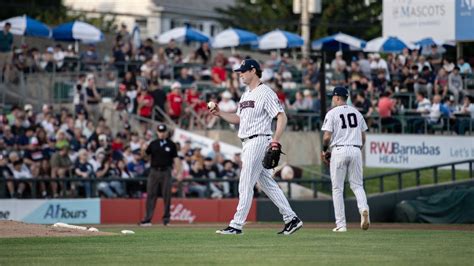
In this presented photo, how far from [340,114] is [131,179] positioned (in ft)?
33.4

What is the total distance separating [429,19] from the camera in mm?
35531

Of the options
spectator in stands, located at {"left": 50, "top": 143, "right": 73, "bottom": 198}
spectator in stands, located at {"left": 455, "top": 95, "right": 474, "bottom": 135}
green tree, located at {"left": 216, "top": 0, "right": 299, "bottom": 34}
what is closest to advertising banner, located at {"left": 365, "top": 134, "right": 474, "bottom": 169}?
spectator in stands, located at {"left": 455, "top": 95, "right": 474, "bottom": 135}

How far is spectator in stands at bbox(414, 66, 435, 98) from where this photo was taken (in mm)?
32406

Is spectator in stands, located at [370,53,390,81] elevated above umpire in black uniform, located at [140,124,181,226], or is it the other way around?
spectator in stands, located at [370,53,390,81]

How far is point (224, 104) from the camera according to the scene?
30.8 m

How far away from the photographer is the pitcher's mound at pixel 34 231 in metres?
15.4

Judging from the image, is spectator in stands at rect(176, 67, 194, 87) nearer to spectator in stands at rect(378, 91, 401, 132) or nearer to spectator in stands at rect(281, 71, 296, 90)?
spectator in stands at rect(281, 71, 296, 90)

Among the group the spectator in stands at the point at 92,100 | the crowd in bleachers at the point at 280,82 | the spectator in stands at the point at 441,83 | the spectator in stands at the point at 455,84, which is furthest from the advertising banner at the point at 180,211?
the spectator in stands at the point at 455,84

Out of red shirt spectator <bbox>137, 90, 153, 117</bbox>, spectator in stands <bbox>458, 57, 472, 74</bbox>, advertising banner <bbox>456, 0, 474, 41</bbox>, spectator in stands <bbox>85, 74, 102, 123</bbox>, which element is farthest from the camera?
advertising banner <bbox>456, 0, 474, 41</bbox>

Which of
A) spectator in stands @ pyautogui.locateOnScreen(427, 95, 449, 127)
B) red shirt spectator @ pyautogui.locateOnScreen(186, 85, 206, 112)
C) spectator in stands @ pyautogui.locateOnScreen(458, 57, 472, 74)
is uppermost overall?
spectator in stands @ pyautogui.locateOnScreen(458, 57, 472, 74)

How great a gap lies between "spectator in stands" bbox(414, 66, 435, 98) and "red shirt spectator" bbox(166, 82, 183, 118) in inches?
242

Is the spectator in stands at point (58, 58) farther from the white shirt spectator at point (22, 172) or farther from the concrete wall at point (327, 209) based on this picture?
the concrete wall at point (327, 209)

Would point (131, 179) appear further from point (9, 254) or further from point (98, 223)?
point (9, 254)

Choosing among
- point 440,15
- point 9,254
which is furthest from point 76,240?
point 440,15
